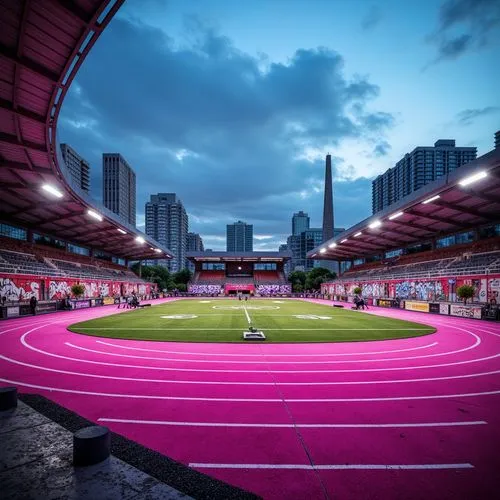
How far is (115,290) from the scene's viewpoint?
56.9m

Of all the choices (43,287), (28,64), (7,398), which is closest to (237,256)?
(43,287)

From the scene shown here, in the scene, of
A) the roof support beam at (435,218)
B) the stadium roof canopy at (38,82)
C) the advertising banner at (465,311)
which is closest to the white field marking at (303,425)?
the stadium roof canopy at (38,82)

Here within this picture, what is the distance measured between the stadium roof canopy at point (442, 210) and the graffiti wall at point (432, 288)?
775cm

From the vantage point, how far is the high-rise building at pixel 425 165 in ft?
497

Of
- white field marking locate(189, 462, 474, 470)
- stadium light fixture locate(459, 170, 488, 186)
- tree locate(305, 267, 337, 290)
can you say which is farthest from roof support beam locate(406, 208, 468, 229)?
tree locate(305, 267, 337, 290)

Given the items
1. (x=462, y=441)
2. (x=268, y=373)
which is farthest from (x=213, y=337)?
(x=462, y=441)

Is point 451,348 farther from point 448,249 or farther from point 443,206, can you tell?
point 448,249

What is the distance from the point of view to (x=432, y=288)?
39.8m

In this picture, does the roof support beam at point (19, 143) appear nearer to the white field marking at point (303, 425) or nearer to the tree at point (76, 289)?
the white field marking at point (303, 425)

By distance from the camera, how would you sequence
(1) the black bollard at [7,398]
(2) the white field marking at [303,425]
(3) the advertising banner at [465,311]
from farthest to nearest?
1. (3) the advertising banner at [465,311]
2. (2) the white field marking at [303,425]
3. (1) the black bollard at [7,398]

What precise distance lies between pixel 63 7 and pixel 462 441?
16316mm

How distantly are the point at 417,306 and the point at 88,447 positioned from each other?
130 feet

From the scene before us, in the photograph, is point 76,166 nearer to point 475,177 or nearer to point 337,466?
point 475,177

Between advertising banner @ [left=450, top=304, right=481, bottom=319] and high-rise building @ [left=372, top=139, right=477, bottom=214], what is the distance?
129371 millimetres
